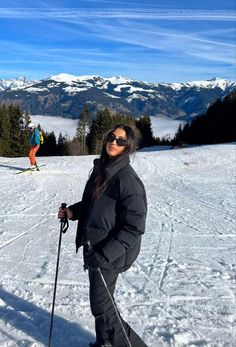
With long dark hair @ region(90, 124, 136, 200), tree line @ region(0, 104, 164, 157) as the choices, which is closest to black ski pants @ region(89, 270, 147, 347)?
long dark hair @ region(90, 124, 136, 200)

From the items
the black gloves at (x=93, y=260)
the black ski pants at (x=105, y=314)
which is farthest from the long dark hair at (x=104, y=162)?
the black ski pants at (x=105, y=314)

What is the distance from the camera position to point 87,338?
16.2 feet

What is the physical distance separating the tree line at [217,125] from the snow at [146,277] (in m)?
48.2

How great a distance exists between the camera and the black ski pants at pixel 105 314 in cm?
407

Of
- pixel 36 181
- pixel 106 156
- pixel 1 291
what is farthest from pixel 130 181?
pixel 36 181

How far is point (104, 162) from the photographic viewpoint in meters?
4.11

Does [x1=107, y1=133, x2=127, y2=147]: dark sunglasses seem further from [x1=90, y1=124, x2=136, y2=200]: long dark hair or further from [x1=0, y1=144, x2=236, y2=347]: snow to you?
[x1=0, y1=144, x2=236, y2=347]: snow

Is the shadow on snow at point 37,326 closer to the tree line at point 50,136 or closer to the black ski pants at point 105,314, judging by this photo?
the black ski pants at point 105,314

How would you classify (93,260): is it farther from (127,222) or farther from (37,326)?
(37,326)

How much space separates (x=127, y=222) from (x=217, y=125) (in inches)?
2586

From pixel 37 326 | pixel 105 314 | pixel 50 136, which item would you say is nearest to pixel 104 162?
pixel 105 314

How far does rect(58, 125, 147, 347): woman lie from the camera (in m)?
3.82

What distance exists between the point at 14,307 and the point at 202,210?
28.7 ft

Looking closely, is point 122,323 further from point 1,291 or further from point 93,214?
point 1,291
